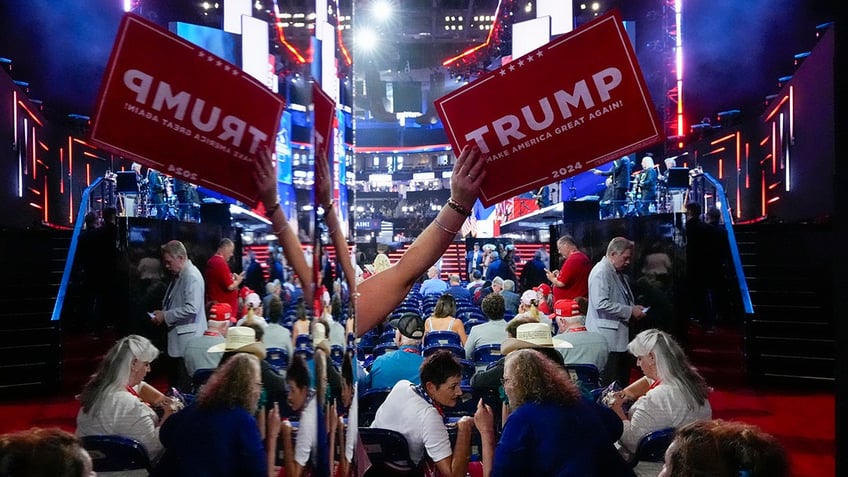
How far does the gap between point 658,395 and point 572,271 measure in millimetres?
543

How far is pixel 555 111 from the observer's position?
105 cm

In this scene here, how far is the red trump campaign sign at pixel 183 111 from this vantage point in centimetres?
43

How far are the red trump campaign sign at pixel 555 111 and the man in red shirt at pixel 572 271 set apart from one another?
863mm

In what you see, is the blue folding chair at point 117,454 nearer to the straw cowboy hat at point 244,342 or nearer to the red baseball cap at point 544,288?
the straw cowboy hat at point 244,342

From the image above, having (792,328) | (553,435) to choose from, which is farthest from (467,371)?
(792,328)

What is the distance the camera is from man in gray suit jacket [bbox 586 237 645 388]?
6.31ft

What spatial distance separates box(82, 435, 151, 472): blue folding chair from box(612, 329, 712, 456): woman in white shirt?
179 centimetres

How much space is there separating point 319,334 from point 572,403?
1.37 meters

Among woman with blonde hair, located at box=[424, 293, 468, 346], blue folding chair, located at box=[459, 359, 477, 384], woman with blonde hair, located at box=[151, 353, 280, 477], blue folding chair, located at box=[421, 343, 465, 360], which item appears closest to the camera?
woman with blonde hair, located at box=[151, 353, 280, 477]

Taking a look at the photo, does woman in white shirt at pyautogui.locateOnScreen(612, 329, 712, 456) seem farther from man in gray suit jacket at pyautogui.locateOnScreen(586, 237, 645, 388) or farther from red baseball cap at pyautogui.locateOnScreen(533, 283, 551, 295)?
red baseball cap at pyautogui.locateOnScreen(533, 283, 551, 295)

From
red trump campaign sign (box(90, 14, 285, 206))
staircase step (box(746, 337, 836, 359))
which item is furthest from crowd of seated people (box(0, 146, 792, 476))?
staircase step (box(746, 337, 836, 359))

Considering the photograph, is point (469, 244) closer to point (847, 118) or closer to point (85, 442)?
point (847, 118)

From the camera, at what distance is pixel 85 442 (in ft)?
1.60

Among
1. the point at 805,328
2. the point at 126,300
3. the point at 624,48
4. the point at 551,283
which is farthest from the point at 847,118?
the point at 805,328
